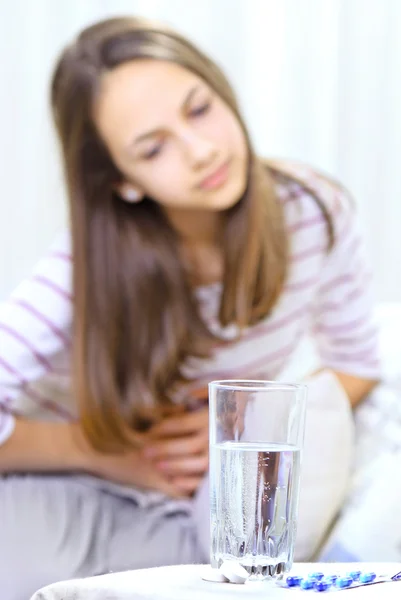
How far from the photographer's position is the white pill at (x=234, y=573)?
0.47 metres

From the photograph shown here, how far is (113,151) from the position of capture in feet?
4.37

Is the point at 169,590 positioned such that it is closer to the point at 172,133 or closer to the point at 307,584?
the point at 307,584

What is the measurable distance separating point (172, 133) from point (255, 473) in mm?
863

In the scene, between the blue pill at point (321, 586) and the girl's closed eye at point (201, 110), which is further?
the girl's closed eye at point (201, 110)

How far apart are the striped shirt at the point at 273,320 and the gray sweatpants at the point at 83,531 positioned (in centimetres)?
16

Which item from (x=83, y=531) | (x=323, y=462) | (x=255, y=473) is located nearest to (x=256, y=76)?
(x=323, y=462)

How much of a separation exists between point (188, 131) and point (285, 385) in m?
0.82

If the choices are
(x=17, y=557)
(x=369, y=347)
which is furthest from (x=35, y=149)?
(x=17, y=557)

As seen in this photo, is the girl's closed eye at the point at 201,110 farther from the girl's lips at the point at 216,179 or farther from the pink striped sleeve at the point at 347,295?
the pink striped sleeve at the point at 347,295

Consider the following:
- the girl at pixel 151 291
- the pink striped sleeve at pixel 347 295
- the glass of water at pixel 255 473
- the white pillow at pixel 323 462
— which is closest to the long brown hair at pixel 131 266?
the girl at pixel 151 291

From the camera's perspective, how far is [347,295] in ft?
4.99

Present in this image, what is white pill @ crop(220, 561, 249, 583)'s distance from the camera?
47 cm

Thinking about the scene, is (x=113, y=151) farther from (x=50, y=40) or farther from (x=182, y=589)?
(x=182, y=589)

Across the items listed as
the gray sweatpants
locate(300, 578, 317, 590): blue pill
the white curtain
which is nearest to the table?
locate(300, 578, 317, 590): blue pill
